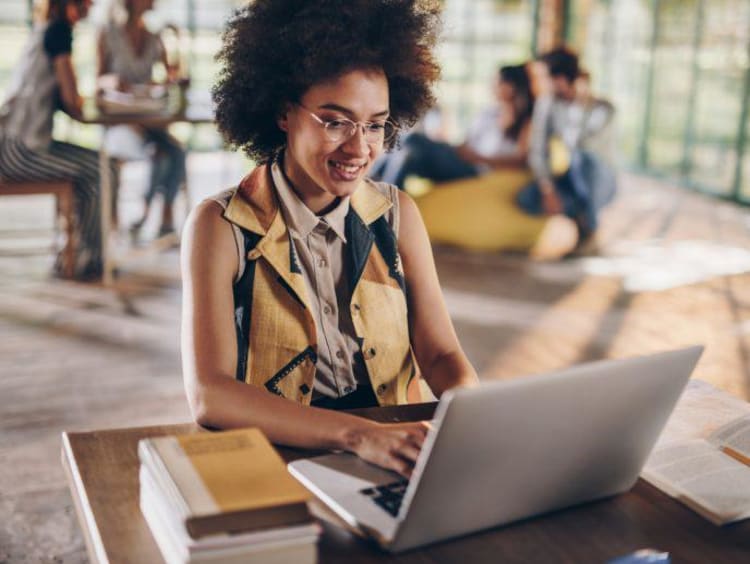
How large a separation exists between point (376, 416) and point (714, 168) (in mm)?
7349

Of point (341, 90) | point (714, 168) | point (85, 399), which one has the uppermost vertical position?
point (341, 90)

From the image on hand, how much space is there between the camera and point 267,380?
66.2 inches

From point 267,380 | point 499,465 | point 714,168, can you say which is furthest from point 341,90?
point 714,168

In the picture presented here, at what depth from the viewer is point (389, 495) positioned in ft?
3.87

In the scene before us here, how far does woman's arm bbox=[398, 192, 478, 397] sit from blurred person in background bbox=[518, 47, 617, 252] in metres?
3.91

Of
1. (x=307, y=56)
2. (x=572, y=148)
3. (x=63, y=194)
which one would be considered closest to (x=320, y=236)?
(x=307, y=56)

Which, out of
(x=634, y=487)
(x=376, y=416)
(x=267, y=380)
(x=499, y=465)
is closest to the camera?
(x=499, y=465)

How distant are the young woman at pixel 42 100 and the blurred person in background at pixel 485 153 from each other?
76.5 inches

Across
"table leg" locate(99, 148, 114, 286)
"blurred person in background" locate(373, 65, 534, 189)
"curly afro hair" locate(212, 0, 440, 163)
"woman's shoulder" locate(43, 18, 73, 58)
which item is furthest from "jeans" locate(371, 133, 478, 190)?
"curly afro hair" locate(212, 0, 440, 163)

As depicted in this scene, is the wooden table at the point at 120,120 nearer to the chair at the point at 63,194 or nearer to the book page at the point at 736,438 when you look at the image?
the chair at the point at 63,194

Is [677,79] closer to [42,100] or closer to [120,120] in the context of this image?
[120,120]

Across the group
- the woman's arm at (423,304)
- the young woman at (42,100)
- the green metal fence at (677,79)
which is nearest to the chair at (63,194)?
the young woman at (42,100)

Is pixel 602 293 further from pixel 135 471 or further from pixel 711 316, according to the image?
pixel 135 471

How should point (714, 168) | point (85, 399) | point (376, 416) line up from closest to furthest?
1. point (376, 416)
2. point (85, 399)
3. point (714, 168)
